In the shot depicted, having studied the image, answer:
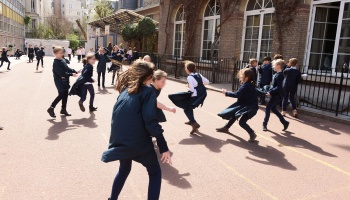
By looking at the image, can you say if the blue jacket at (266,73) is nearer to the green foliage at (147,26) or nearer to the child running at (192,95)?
the child running at (192,95)

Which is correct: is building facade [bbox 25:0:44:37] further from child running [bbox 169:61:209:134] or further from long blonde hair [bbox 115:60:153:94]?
long blonde hair [bbox 115:60:153:94]

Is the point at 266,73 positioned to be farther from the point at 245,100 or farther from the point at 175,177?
the point at 175,177

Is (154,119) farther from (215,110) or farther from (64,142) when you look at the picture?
(215,110)

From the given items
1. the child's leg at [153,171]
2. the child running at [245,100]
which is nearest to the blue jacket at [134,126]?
the child's leg at [153,171]

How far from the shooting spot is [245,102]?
6.00 meters

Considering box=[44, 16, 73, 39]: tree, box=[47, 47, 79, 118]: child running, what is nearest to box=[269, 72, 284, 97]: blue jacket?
box=[47, 47, 79, 118]: child running

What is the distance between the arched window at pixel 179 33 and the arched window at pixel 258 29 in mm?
5784

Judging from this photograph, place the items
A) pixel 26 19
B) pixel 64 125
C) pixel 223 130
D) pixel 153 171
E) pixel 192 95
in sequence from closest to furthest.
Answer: pixel 153 171 < pixel 192 95 < pixel 223 130 < pixel 64 125 < pixel 26 19

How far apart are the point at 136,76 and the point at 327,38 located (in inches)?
416

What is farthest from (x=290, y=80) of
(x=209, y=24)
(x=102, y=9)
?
(x=102, y=9)

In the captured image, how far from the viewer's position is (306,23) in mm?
11414

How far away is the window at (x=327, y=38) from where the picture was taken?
10531mm

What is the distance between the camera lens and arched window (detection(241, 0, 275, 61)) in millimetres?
13336

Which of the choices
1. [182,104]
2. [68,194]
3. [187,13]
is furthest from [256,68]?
[187,13]
